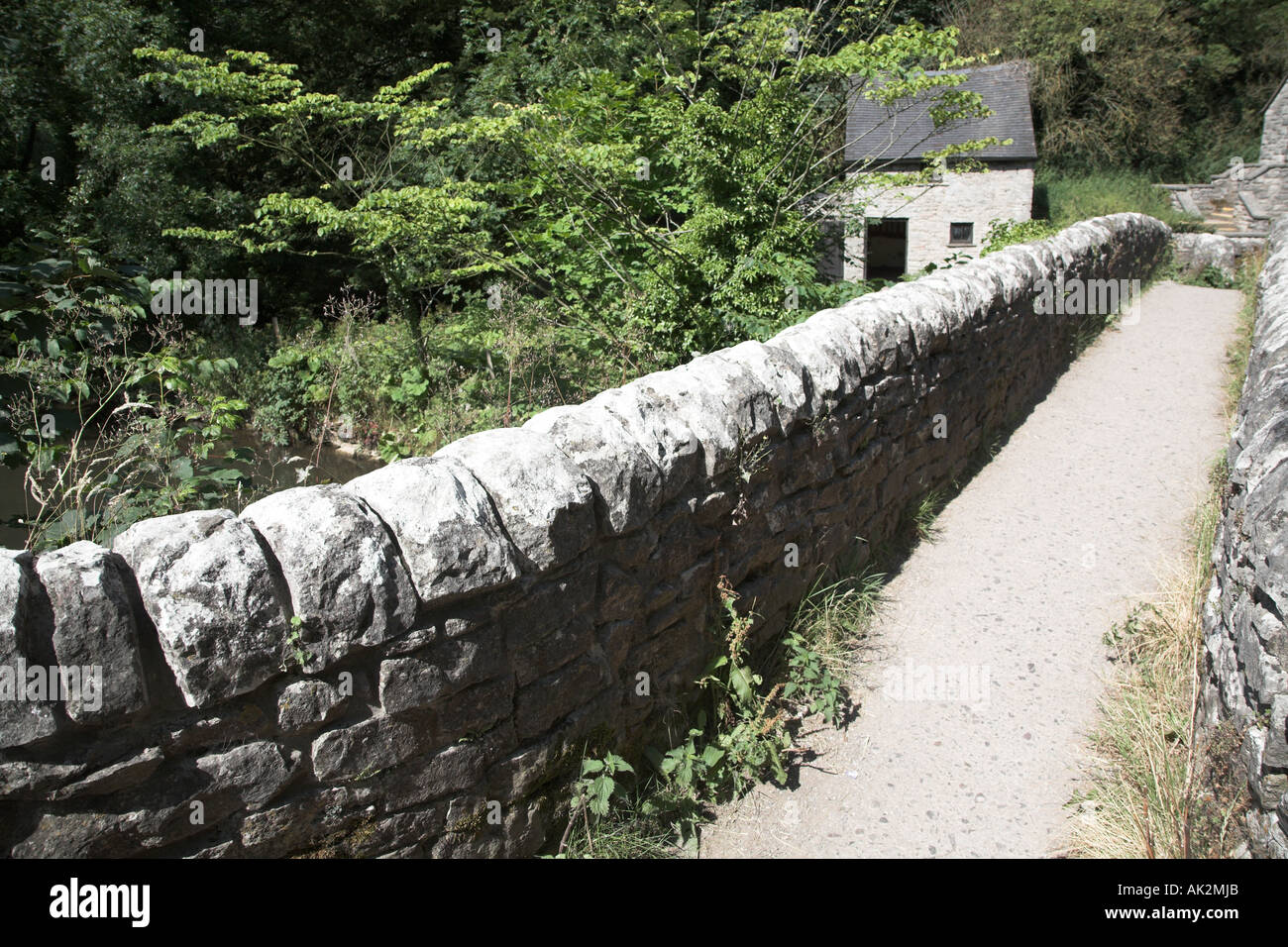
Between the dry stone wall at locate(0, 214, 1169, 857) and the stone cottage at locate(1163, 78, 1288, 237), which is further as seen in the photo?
the stone cottage at locate(1163, 78, 1288, 237)

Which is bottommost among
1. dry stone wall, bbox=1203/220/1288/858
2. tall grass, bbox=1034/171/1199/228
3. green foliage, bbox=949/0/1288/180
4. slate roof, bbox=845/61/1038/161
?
dry stone wall, bbox=1203/220/1288/858

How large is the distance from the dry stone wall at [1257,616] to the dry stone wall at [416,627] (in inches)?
63.8

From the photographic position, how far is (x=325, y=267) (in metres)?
12.8

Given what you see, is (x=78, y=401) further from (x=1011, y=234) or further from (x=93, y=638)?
(x=1011, y=234)

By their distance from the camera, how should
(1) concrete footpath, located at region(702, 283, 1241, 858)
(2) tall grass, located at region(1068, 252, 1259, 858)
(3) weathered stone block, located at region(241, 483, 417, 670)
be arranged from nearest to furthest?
(3) weathered stone block, located at region(241, 483, 417, 670) < (2) tall grass, located at region(1068, 252, 1259, 858) < (1) concrete footpath, located at region(702, 283, 1241, 858)

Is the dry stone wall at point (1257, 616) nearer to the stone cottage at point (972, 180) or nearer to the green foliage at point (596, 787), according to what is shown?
the green foliage at point (596, 787)

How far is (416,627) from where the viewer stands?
227 centimetres

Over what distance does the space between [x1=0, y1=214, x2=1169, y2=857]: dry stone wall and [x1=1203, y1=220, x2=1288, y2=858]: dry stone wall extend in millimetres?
1620

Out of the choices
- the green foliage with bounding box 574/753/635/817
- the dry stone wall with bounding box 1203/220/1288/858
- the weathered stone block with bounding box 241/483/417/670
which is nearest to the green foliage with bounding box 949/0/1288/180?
the dry stone wall with bounding box 1203/220/1288/858

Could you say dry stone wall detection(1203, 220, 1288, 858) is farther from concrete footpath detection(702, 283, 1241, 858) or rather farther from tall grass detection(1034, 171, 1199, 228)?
tall grass detection(1034, 171, 1199, 228)

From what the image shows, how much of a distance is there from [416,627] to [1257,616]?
2360 mm

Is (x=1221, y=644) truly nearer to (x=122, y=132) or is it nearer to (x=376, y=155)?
(x=376, y=155)

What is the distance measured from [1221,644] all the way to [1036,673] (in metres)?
1.04

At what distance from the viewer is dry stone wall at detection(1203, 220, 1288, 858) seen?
2287 millimetres
